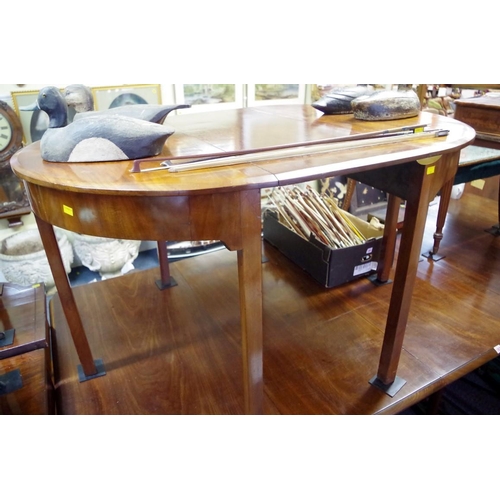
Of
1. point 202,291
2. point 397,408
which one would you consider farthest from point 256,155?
point 202,291

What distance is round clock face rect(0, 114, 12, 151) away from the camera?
1988mm

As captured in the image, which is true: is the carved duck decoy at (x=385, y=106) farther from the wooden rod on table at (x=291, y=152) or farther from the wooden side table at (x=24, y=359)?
the wooden side table at (x=24, y=359)

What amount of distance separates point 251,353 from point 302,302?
0.76m

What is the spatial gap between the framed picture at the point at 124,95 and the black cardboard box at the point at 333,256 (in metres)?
1.17

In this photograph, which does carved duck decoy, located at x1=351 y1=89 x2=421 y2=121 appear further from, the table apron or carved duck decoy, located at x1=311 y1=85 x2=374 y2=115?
the table apron

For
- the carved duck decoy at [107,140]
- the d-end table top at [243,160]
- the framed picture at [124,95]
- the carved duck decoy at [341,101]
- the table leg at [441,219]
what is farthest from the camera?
the framed picture at [124,95]

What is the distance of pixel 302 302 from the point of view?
5.25 ft

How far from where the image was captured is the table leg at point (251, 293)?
0.75 meters

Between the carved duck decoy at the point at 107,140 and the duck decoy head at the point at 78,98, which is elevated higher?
the duck decoy head at the point at 78,98

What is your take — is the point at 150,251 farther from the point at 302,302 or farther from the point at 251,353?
the point at 251,353

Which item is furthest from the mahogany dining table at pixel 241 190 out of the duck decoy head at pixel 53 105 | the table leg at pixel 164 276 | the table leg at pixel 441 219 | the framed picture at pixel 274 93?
the framed picture at pixel 274 93

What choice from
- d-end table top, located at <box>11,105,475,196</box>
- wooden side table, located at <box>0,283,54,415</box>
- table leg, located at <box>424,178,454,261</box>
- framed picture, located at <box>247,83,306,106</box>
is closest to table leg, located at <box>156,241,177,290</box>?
wooden side table, located at <box>0,283,54,415</box>

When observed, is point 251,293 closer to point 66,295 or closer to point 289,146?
point 289,146

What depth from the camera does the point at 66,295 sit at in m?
1.14
